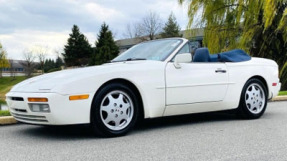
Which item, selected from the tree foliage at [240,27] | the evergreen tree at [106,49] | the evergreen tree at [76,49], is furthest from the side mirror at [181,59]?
the evergreen tree at [76,49]

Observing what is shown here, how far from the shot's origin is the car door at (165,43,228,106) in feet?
16.4

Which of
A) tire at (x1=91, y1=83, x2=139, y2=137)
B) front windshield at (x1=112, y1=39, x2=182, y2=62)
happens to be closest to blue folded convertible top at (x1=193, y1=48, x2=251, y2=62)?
front windshield at (x1=112, y1=39, x2=182, y2=62)

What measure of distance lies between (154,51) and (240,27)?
11122mm

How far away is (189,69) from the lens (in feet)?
17.1

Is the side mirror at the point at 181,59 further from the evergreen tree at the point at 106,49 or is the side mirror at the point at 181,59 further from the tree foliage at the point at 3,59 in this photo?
the tree foliage at the point at 3,59

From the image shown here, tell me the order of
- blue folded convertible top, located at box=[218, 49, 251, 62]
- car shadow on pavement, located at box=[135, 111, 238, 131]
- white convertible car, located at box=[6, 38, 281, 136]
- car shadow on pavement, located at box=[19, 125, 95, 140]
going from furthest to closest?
1. blue folded convertible top, located at box=[218, 49, 251, 62]
2. car shadow on pavement, located at box=[135, 111, 238, 131]
3. car shadow on pavement, located at box=[19, 125, 95, 140]
4. white convertible car, located at box=[6, 38, 281, 136]

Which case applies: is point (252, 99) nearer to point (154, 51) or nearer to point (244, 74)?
point (244, 74)

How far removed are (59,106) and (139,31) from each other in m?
55.7

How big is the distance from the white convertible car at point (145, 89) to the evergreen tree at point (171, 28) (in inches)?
1902

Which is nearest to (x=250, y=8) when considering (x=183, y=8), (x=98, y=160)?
(x=183, y=8)

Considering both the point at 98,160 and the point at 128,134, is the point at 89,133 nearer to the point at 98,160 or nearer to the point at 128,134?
the point at 128,134

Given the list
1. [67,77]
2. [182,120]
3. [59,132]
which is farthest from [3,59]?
[67,77]

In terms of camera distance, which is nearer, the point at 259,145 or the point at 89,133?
the point at 259,145

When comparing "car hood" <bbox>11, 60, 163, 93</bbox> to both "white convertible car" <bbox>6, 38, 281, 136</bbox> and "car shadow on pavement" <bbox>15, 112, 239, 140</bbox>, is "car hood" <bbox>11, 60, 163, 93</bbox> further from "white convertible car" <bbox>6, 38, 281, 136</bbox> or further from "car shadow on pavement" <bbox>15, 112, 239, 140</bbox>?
"car shadow on pavement" <bbox>15, 112, 239, 140</bbox>
